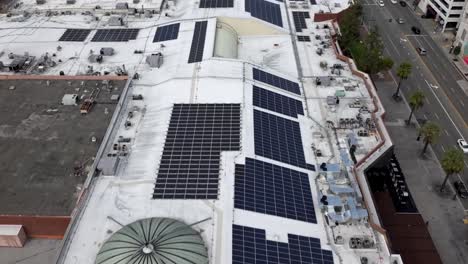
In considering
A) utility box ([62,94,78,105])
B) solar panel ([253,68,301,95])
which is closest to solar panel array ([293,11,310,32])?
solar panel ([253,68,301,95])

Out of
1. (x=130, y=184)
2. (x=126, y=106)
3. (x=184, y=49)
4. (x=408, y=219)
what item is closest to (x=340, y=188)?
(x=408, y=219)

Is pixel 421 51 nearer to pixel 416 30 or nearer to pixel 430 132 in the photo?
pixel 416 30

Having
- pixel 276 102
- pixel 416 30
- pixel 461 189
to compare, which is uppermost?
pixel 276 102

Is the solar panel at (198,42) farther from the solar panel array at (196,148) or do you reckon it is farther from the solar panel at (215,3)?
the solar panel array at (196,148)

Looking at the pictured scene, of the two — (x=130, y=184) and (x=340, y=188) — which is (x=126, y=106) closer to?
(x=130, y=184)

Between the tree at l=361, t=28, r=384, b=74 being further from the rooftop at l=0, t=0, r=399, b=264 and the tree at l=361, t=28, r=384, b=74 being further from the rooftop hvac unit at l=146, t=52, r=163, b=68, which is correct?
the rooftop hvac unit at l=146, t=52, r=163, b=68

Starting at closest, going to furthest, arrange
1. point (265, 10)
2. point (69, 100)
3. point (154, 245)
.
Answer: point (154, 245), point (69, 100), point (265, 10)

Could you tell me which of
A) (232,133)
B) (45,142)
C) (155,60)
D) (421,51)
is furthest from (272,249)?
(421,51)
